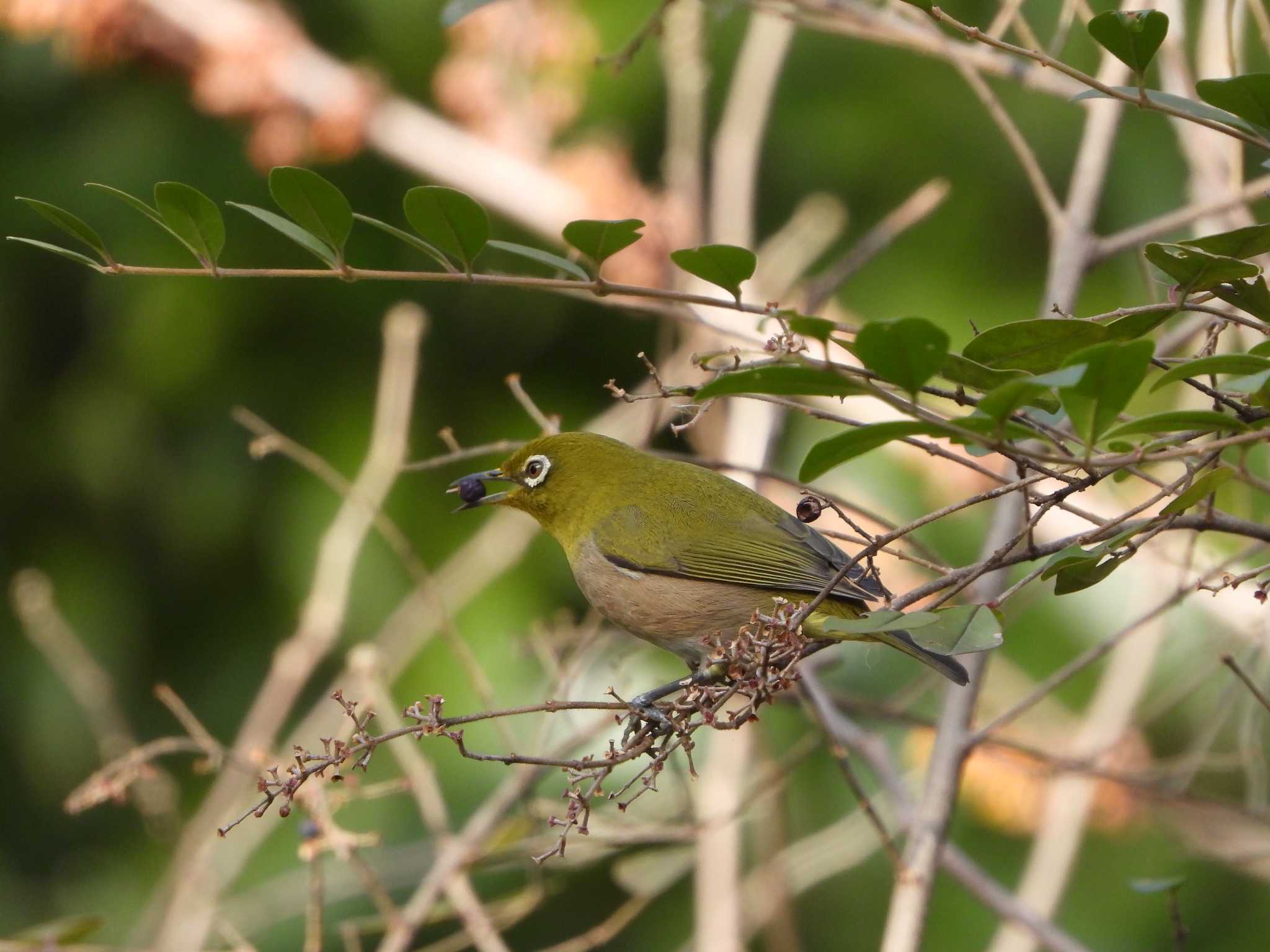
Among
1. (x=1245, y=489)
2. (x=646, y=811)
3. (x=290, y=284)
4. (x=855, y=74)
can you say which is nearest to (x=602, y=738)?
(x=646, y=811)

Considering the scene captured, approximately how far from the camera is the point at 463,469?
6.35m

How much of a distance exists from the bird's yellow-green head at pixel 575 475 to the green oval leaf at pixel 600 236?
1.47m

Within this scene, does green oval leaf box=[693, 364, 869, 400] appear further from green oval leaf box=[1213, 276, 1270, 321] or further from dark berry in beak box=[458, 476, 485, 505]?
dark berry in beak box=[458, 476, 485, 505]

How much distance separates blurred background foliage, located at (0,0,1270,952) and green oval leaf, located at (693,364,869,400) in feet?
15.5

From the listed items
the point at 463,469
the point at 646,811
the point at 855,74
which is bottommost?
the point at 646,811

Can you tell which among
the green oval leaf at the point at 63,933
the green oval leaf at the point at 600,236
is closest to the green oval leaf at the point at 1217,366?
the green oval leaf at the point at 600,236

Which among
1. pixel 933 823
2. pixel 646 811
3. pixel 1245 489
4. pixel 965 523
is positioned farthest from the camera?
pixel 965 523

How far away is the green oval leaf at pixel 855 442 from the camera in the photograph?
1237mm

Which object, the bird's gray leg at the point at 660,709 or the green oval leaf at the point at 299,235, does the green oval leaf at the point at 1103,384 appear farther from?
the green oval leaf at the point at 299,235

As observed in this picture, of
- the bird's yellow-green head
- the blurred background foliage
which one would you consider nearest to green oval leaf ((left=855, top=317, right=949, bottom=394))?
the bird's yellow-green head

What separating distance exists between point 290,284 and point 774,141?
A: 260 cm

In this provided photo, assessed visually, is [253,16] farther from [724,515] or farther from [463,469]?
[724,515]

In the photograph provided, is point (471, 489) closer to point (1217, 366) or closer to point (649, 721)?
point (649, 721)

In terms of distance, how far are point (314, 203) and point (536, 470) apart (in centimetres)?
162
